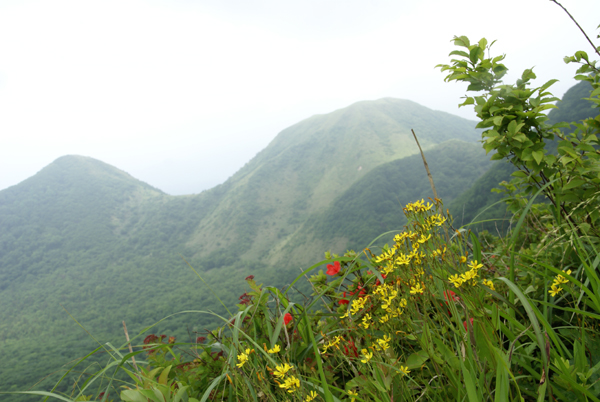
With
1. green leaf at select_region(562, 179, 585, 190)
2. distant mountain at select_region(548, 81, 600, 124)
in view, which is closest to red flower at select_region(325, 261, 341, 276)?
green leaf at select_region(562, 179, 585, 190)

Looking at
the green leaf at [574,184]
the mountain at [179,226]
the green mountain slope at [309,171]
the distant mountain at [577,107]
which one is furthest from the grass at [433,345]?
the green mountain slope at [309,171]

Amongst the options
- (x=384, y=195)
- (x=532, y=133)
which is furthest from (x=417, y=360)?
(x=384, y=195)

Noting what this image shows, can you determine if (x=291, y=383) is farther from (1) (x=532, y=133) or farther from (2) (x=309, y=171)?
(2) (x=309, y=171)

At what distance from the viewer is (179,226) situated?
135m

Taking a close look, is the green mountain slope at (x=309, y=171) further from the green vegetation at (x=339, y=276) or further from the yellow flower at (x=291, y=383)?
the yellow flower at (x=291, y=383)

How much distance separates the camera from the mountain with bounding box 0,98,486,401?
8688 cm

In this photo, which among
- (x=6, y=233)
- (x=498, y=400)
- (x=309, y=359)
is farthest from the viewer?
(x=6, y=233)

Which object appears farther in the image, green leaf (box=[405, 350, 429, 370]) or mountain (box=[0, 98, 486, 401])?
mountain (box=[0, 98, 486, 401])

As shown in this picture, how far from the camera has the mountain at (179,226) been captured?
8688 centimetres

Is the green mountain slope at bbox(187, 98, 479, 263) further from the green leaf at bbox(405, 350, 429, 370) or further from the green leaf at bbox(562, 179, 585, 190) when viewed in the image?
the green leaf at bbox(405, 350, 429, 370)

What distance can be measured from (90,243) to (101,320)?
180ft

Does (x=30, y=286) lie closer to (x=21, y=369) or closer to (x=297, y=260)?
(x=21, y=369)

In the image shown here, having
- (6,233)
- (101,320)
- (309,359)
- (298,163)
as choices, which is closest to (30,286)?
(6,233)

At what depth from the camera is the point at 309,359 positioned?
1539 millimetres
